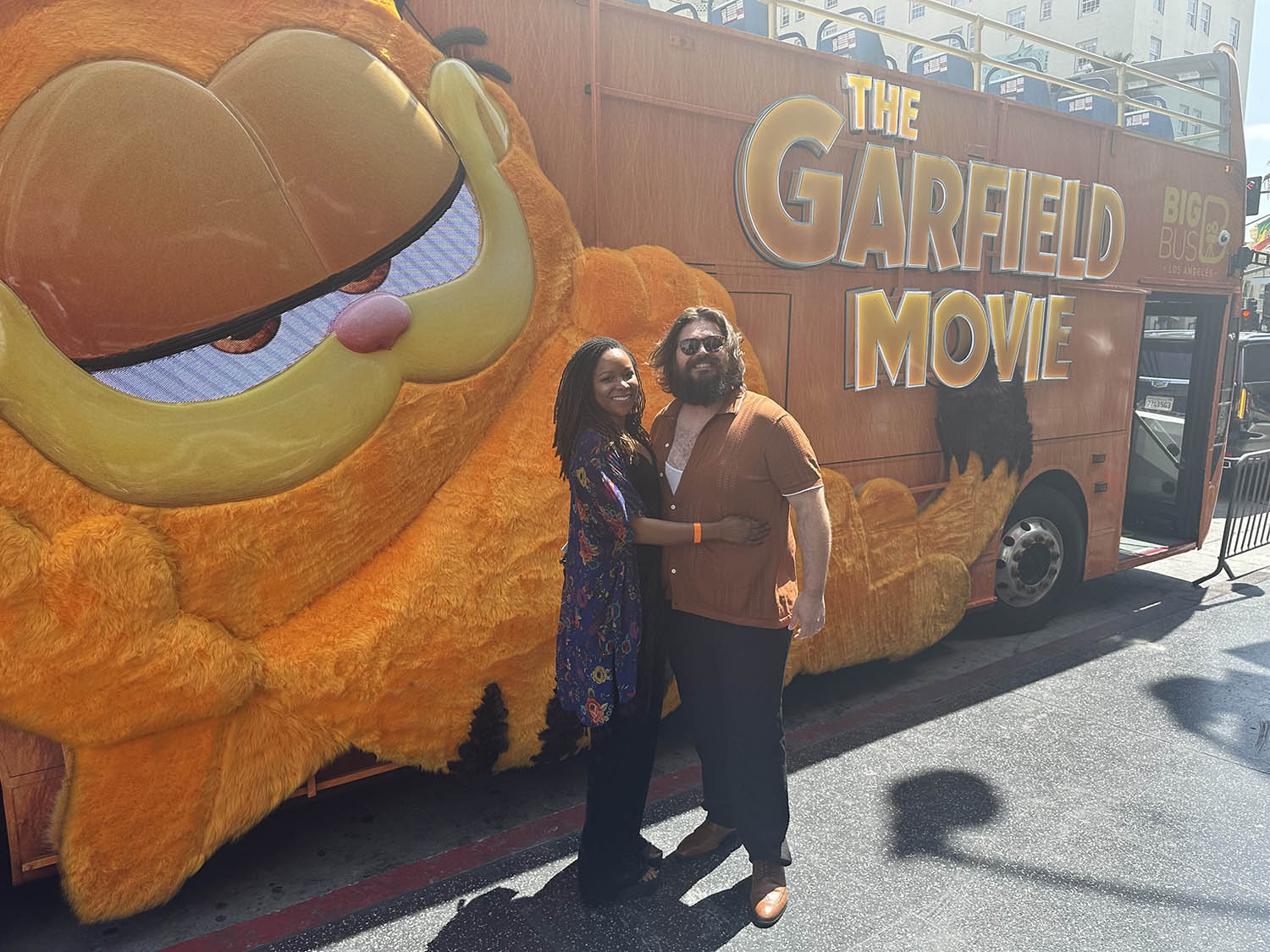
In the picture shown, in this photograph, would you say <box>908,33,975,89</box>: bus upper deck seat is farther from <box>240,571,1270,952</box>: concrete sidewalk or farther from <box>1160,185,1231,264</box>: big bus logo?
<box>240,571,1270,952</box>: concrete sidewalk

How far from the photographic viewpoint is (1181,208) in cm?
540

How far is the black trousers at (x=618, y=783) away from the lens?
2.56 m

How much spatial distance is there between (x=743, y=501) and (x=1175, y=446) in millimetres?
6055

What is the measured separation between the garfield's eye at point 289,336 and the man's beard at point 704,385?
2.77ft

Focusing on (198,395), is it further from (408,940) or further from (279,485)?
(408,940)

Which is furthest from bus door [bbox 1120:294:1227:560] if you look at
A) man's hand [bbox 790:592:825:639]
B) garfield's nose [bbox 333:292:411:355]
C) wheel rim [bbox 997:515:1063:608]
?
garfield's nose [bbox 333:292:411:355]

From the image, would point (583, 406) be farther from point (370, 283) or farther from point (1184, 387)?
point (1184, 387)

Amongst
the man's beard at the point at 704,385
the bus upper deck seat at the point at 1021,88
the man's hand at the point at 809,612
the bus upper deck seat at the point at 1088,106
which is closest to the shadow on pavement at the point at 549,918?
the man's hand at the point at 809,612

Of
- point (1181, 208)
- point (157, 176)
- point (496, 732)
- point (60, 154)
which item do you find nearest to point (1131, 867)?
point (496, 732)

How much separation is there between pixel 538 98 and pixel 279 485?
1.61 m

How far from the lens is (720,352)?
8.18 ft

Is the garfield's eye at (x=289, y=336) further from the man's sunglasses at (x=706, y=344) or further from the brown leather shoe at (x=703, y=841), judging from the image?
the brown leather shoe at (x=703, y=841)

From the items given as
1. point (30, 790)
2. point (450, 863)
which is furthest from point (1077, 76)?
point (30, 790)

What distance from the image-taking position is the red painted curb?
2.59 metres
